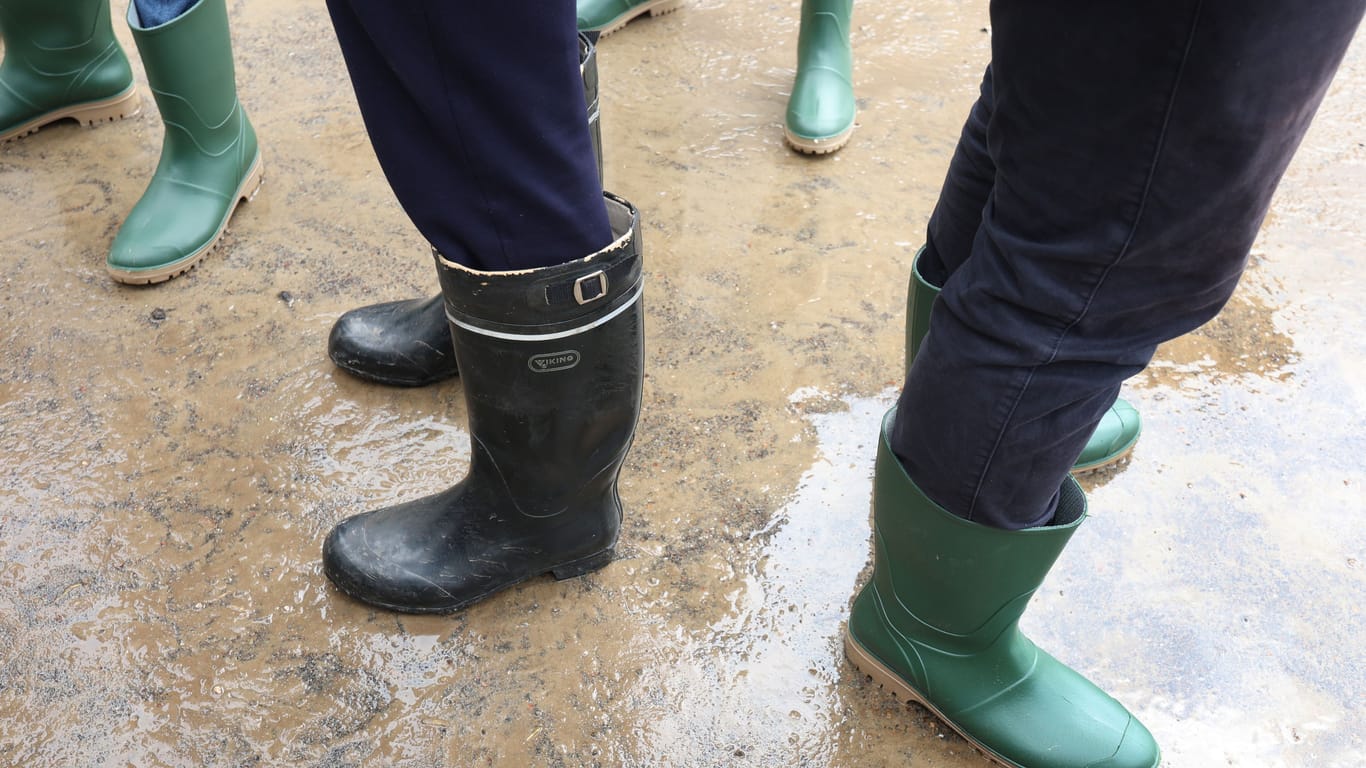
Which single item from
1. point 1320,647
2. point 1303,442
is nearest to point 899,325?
point 1303,442

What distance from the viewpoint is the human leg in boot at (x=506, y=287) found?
84 cm


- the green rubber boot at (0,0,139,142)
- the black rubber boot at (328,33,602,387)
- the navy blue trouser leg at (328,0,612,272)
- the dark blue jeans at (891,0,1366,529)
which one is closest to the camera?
the dark blue jeans at (891,0,1366,529)

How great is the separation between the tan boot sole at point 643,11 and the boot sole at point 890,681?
178cm

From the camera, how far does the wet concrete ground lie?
1128 millimetres

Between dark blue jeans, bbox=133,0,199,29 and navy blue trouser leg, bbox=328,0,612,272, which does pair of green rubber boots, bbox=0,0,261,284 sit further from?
navy blue trouser leg, bbox=328,0,612,272

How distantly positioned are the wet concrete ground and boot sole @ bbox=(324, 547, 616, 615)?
0.02 meters

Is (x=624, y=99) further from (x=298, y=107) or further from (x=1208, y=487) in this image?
(x=1208, y=487)

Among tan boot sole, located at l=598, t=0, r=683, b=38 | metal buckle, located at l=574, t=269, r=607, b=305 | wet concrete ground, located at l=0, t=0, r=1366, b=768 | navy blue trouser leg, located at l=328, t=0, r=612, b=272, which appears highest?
navy blue trouser leg, located at l=328, t=0, r=612, b=272

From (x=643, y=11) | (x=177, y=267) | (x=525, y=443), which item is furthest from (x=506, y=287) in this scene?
(x=643, y=11)

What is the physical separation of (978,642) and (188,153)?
1.63m

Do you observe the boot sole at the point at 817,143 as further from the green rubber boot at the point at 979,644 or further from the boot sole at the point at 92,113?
the boot sole at the point at 92,113

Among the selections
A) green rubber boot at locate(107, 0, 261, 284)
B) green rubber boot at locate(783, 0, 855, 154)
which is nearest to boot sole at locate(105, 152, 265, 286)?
green rubber boot at locate(107, 0, 261, 284)

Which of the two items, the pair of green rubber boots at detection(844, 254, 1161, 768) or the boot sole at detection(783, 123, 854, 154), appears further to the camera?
the boot sole at detection(783, 123, 854, 154)

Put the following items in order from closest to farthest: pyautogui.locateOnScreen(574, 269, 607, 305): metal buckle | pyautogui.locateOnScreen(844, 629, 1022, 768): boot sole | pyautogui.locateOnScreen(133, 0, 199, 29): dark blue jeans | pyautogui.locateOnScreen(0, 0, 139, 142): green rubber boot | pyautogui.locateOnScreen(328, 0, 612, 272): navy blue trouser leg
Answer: pyautogui.locateOnScreen(328, 0, 612, 272): navy blue trouser leg → pyautogui.locateOnScreen(574, 269, 607, 305): metal buckle → pyautogui.locateOnScreen(844, 629, 1022, 768): boot sole → pyautogui.locateOnScreen(133, 0, 199, 29): dark blue jeans → pyautogui.locateOnScreen(0, 0, 139, 142): green rubber boot
